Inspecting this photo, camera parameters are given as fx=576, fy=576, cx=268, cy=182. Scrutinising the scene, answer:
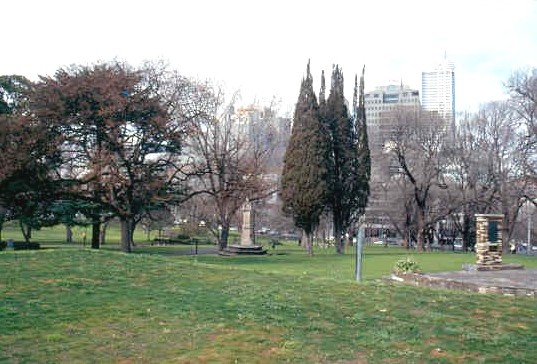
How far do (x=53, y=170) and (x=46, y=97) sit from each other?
350 centimetres

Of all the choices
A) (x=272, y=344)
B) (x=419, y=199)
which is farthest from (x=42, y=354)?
(x=419, y=199)

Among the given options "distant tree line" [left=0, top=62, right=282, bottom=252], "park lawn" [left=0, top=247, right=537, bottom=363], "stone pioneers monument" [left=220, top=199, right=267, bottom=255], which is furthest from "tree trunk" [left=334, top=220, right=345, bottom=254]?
"park lawn" [left=0, top=247, right=537, bottom=363]

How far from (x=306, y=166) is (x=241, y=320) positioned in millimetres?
26712

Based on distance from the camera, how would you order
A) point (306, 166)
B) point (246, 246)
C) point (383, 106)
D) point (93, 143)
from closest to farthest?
point (93, 143) < point (246, 246) < point (306, 166) < point (383, 106)

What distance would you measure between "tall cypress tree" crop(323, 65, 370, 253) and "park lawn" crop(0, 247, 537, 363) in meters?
25.9

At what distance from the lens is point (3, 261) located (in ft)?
40.0

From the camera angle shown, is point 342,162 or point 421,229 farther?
point 421,229

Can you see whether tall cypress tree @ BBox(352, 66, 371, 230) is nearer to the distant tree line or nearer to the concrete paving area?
the distant tree line

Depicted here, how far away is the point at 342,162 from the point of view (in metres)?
37.0

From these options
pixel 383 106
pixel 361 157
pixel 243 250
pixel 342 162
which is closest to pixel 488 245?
pixel 243 250

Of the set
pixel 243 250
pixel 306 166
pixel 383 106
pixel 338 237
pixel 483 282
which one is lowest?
pixel 243 250

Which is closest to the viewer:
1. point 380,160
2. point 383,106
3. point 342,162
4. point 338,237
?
point 338,237

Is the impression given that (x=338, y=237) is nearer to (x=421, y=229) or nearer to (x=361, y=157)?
(x=361, y=157)

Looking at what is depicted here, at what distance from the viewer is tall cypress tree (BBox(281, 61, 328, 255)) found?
33.8 metres
